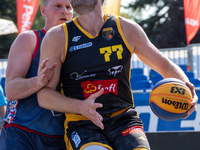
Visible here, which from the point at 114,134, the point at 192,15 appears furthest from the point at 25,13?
the point at 114,134

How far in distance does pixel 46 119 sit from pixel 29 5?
7.06 meters

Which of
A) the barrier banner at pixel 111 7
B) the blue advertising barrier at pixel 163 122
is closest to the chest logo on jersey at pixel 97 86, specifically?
the blue advertising barrier at pixel 163 122

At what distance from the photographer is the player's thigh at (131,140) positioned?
223cm

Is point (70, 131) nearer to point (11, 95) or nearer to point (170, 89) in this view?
point (11, 95)

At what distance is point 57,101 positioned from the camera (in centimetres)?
229

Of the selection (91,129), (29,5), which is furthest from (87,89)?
(29,5)

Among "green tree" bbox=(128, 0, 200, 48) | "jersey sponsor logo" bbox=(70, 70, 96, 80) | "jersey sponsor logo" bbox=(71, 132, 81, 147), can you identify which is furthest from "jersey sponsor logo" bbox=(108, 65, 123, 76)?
"green tree" bbox=(128, 0, 200, 48)

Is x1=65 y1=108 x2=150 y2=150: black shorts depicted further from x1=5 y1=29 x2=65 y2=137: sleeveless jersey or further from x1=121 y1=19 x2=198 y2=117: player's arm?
x1=121 y1=19 x2=198 y2=117: player's arm

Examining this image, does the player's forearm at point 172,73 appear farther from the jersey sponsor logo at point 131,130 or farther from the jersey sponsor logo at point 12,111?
the jersey sponsor logo at point 12,111

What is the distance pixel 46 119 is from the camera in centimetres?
275

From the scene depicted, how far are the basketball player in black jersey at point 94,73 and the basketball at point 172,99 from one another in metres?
0.10

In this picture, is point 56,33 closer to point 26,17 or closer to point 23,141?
point 23,141

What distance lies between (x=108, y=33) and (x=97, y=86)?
0.51m

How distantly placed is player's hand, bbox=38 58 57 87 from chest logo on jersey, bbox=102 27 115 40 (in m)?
0.55
